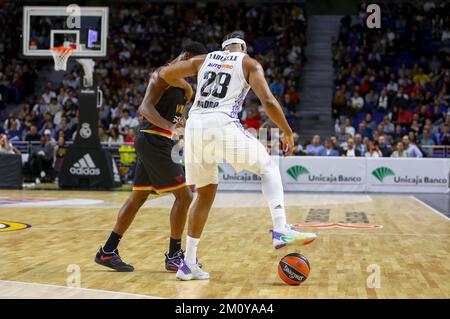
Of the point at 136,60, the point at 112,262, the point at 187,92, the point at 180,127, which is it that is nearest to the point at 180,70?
the point at 187,92

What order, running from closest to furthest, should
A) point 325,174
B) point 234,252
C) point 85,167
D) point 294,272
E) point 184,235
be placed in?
point 294,272 → point 234,252 → point 184,235 → point 85,167 → point 325,174

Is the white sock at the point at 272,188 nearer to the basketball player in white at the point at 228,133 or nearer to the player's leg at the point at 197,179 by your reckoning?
the basketball player in white at the point at 228,133

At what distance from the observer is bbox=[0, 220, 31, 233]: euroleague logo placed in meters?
10.8

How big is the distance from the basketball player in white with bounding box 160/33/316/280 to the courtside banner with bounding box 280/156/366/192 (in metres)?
13.0

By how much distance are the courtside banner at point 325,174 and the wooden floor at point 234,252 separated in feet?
12.9

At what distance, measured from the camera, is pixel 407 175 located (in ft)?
64.4

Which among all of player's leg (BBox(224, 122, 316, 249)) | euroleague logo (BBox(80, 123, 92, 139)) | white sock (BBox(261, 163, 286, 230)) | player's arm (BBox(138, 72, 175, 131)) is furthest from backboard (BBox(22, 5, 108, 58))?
white sock (BBox(261, 163, 286, 230))

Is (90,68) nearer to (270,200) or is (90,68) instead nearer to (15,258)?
(15,258)

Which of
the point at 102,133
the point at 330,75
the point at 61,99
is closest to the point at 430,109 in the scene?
the point at 330,75

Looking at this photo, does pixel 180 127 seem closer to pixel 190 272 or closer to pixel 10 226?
pixel 190 272

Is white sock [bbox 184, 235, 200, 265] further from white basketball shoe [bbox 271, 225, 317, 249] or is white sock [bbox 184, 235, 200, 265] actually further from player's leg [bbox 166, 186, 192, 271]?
white basketball shoe [bbox 271, 225, 317, 249]

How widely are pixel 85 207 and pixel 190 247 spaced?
8.08 metres

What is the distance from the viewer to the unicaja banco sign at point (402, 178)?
19.6 meters

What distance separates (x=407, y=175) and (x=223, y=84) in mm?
13926
